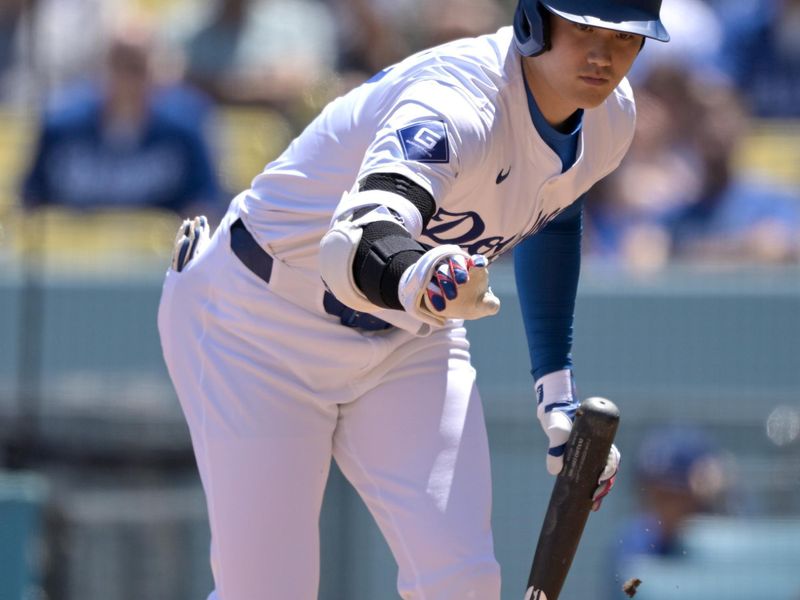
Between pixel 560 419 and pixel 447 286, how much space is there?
46.1 inches

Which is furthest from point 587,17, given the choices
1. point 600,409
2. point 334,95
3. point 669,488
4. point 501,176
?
point 334,95

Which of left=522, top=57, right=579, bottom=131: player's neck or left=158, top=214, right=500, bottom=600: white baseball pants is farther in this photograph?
left=158, top=214, right=500, bottom=600: white baseball pants

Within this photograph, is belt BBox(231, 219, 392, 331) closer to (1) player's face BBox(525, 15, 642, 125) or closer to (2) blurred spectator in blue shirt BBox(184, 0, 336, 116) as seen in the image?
(1) player's face BBox(525, 15, 642, 125)

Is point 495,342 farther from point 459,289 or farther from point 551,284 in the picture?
point 459,289

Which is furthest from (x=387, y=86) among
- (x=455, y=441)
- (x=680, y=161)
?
(x=680, y=161)

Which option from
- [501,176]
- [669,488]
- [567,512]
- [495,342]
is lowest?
[669,488]

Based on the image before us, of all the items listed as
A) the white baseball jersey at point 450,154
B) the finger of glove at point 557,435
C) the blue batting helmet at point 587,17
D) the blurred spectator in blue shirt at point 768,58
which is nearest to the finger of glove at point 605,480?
the finger of glove at point 557,435

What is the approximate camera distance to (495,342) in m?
6.33

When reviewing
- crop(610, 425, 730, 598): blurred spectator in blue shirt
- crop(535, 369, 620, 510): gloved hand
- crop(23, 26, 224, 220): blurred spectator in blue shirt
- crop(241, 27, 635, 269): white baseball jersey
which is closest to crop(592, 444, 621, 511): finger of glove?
crop(535, 369, 620, 510): gloved hand

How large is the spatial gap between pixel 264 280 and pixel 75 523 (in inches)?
121

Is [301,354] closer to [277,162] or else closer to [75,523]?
[277,162]

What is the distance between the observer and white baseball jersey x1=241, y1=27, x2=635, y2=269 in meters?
2.87

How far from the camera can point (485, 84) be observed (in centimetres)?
309

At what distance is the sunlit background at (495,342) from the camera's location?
6.10 meters
